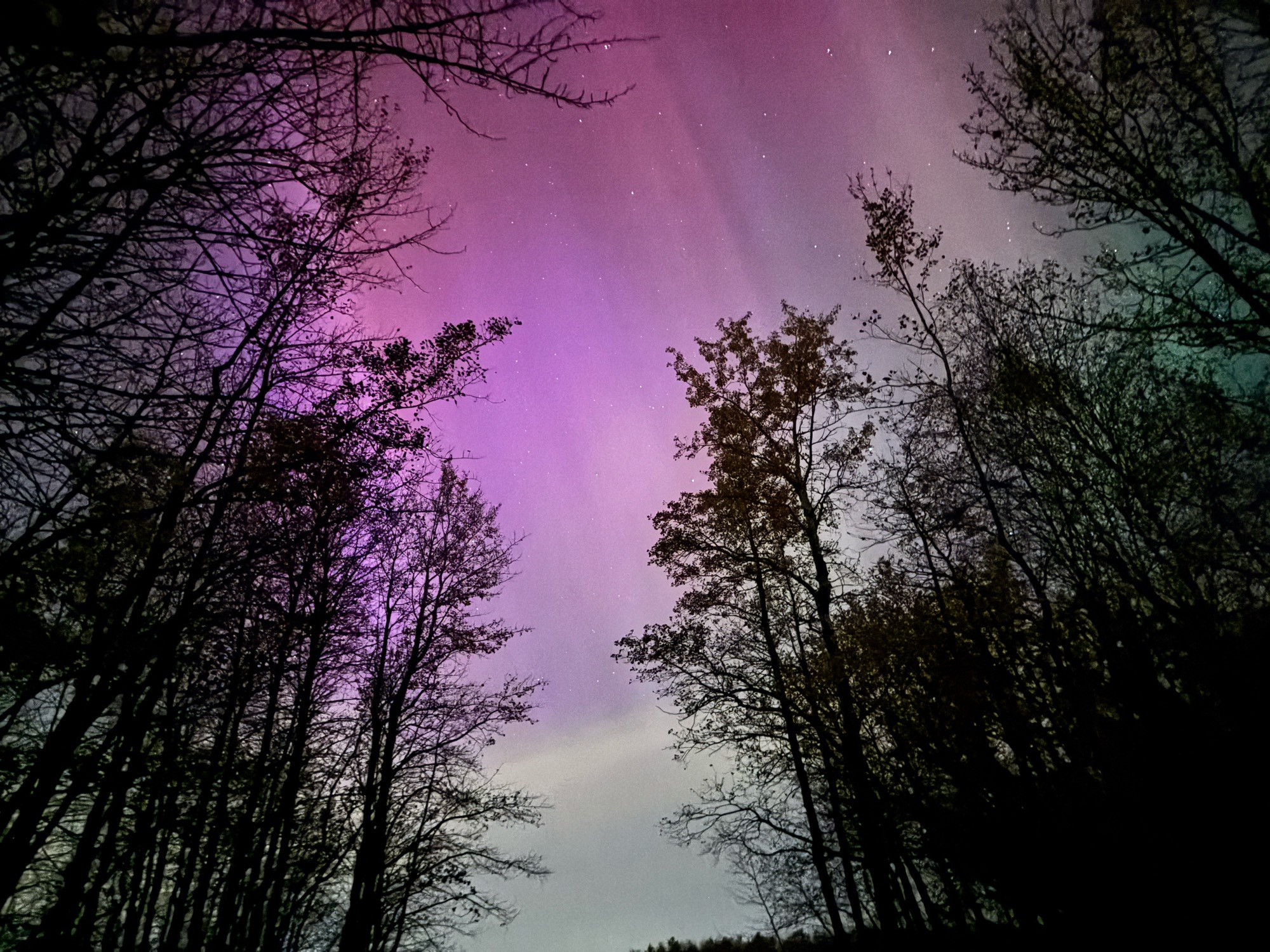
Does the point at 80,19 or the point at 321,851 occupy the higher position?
the point at 80,19

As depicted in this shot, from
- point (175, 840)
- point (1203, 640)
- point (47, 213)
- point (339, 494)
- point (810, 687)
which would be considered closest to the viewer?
point (47, 213)

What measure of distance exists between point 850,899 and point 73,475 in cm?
1766

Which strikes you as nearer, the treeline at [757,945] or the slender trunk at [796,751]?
the slender trunk at [796,751]

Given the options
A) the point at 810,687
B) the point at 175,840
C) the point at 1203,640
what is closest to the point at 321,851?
the point at 175,840

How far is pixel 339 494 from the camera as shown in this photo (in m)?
6.13

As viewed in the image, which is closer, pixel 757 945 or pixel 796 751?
pixel 796 751

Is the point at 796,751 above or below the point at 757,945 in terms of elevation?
above

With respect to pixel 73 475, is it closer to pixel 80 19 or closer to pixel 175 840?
pixel 80 19

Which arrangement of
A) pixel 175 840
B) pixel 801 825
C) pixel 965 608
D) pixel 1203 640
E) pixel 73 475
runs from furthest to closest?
pixel 801 825
pixel 175 840
pixel 965 608
pixel 1203 640
pixel 73 475

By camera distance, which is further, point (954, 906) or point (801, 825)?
point (801, 825)

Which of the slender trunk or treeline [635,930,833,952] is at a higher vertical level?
the slender trunk

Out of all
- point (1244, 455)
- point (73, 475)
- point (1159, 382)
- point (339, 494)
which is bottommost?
point (73, 475)

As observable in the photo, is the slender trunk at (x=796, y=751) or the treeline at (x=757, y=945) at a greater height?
the slender trunk at (x=796, y=751)

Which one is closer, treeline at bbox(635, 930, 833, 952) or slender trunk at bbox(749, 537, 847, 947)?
slender trunk at bbox(749, 537, 847, 947)
